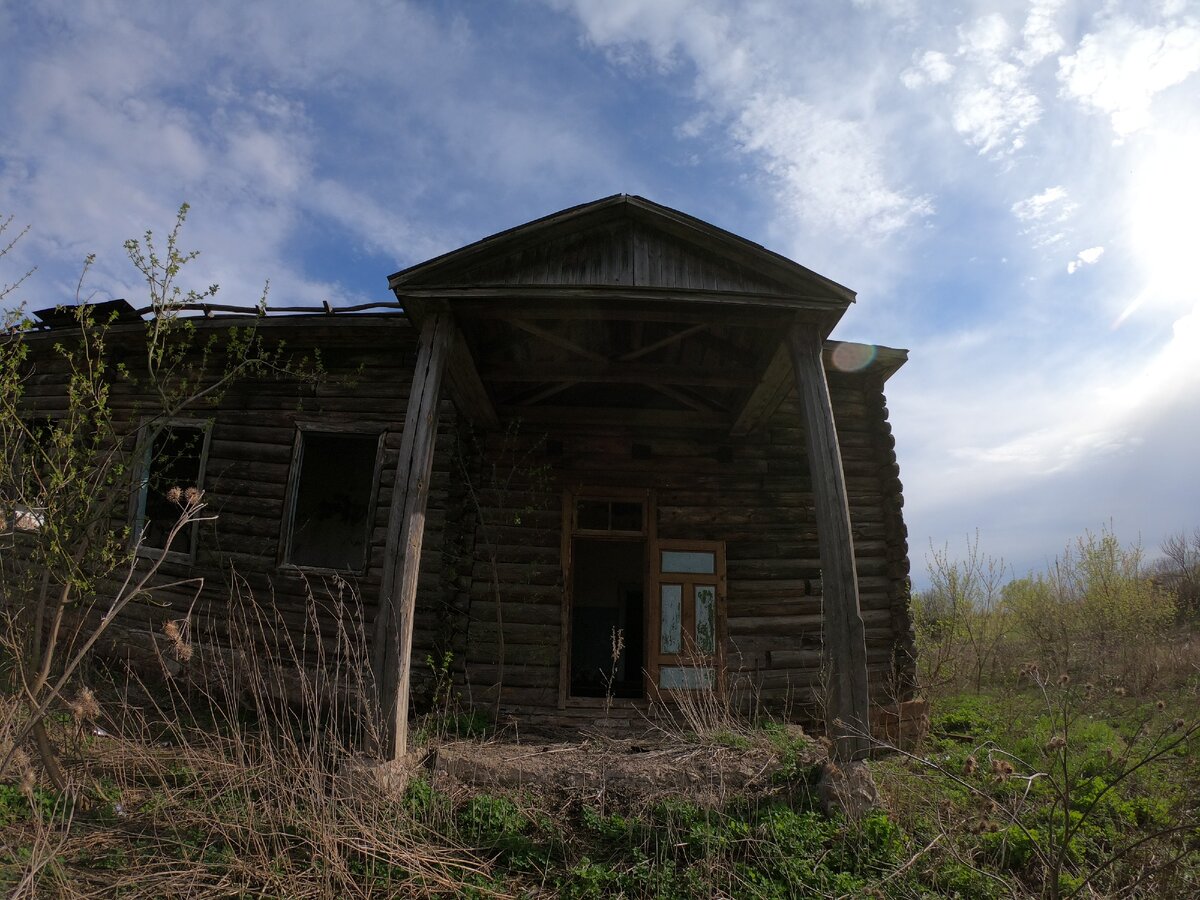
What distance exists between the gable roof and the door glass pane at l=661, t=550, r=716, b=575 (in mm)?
3707

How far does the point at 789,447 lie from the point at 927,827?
16.4 ft

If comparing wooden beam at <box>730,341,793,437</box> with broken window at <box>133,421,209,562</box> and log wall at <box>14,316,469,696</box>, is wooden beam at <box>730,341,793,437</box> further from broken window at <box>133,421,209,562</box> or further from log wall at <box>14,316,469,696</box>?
broken window at <box>133,421,209,562</box>

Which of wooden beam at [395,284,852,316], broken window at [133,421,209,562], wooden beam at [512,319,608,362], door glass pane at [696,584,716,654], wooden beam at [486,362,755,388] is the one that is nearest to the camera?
wooden beam at [395,284,852,316]

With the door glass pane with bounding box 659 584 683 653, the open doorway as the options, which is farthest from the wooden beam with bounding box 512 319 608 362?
the open doorway

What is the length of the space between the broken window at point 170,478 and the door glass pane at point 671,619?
6009mm

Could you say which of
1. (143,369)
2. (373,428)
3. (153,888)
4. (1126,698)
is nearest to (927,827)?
(153,888)

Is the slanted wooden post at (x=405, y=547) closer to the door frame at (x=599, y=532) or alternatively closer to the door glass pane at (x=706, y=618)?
the door frame at (x=599, y=532)

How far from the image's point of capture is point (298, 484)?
8.52 m

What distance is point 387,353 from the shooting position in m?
8.67

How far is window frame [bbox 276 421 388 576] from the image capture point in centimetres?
811

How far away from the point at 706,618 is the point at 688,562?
70 cm

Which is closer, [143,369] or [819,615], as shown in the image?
[819,615]

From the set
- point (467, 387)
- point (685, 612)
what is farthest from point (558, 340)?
point (685, 612)

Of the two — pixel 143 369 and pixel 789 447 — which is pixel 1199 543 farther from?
pixel 143 369
